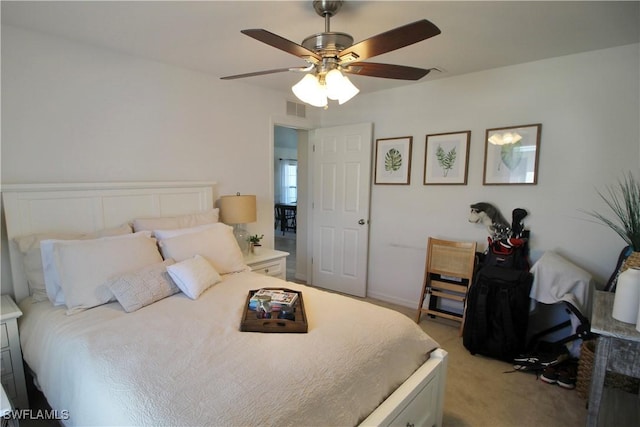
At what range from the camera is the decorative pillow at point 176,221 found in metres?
2.48

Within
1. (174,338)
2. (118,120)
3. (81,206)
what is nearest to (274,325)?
(174,338)

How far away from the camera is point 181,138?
2871 mm

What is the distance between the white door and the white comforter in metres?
1.97

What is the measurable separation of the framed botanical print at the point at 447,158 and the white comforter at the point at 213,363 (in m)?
1.91

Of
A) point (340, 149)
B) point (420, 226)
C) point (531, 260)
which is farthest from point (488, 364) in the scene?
point (340, 149)

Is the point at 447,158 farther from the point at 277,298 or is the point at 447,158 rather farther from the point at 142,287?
the point at 142,287

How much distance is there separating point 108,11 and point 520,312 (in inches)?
138

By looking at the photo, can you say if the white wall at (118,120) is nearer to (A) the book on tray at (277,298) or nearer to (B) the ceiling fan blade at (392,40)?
(A) the book on tray at (277,298)

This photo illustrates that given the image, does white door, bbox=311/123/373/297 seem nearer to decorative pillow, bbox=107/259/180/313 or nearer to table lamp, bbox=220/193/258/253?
table lamp, bbox=220/193/258/253

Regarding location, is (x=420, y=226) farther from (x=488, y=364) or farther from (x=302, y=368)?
(x=302, y=368)

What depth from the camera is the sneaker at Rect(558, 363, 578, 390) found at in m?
2.22

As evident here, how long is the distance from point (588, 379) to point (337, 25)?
2.81 metres

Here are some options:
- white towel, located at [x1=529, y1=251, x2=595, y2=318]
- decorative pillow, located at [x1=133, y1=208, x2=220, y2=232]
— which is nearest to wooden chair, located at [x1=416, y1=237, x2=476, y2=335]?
white towel, located at [x1=529, y1=251, x2=595, y2=318]

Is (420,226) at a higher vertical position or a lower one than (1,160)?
lower
